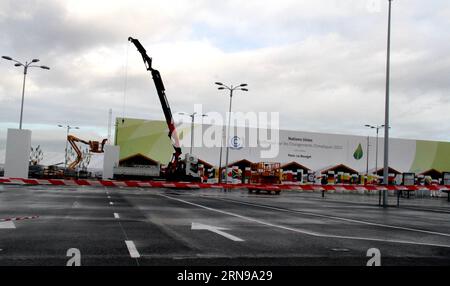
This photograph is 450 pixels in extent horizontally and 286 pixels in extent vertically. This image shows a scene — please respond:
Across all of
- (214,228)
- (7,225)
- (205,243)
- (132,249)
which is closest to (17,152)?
(7,225)

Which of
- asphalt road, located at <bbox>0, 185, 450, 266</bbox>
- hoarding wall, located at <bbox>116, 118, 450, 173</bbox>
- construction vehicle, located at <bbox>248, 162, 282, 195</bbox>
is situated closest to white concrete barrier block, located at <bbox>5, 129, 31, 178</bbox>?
construction vehicle, located at <bbox>248, 162, 282, 195</bbox>

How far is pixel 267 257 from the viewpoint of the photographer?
8.26m

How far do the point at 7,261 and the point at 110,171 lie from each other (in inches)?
2204

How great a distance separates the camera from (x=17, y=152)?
1596 inches

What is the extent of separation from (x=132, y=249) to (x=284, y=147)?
2693 inches

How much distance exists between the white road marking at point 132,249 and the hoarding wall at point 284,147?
189 feet

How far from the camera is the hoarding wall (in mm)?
70750

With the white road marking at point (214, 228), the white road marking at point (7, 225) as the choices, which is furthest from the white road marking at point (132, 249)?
the white road marking at point (7, 225)

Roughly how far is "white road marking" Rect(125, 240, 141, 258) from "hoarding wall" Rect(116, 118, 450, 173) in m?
57.6

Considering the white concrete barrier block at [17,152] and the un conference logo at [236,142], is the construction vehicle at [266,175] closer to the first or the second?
the white concrete barrier block at [17,152]

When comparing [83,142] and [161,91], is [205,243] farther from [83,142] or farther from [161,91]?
[83,142]
